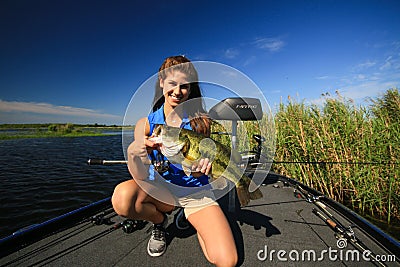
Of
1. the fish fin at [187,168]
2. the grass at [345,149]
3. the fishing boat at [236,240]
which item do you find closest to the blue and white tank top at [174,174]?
the fish fin at [187,168]

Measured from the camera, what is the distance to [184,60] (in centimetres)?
262

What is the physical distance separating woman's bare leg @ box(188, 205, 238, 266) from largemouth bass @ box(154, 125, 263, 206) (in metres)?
0.34

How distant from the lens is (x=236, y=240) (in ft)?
8.58

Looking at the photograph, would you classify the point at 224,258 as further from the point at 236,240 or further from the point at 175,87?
the point at 175,87

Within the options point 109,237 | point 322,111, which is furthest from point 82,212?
point 322,111

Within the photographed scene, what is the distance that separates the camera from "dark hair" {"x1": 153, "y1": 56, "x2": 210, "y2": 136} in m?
2.57

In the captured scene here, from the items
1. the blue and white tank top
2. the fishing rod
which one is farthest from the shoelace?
the fishing rod

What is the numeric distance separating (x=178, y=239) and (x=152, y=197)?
0.66 meters

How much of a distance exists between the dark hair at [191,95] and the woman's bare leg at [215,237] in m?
1.03

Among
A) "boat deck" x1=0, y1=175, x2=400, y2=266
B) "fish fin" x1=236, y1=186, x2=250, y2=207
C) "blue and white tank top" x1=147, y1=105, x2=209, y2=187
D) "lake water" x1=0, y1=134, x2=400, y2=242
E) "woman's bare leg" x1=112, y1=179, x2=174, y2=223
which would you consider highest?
"blue and white tank top" x1=147, y1=105, x2=209, y2=187

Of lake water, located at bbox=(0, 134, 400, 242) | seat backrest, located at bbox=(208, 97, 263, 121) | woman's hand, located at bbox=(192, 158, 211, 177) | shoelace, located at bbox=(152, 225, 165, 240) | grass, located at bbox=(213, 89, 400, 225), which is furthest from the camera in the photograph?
lake water, located at bbox=(0, 134, 400, 242)

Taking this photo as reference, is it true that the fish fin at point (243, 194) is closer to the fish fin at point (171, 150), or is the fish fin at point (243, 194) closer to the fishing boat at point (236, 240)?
the fishing boat at point (236, 240)

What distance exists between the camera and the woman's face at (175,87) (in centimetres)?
253

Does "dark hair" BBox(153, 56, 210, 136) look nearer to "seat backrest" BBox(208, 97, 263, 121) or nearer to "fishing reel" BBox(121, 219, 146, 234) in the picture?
"seat backrest" BBox(208, 97, 263, 121)
